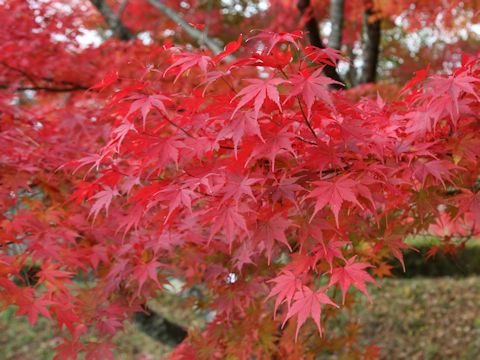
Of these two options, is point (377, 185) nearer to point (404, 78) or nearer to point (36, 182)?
point (36, 182)

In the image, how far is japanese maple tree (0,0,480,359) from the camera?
113cm

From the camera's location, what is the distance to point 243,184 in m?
1.12

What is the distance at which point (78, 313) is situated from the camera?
1.79 metres

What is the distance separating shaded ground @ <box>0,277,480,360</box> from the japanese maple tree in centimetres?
326

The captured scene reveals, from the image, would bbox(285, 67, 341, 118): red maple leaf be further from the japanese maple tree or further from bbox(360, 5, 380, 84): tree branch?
bbox(360, 5, 380, 84): tree branch

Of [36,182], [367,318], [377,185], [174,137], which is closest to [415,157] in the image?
[377,185]

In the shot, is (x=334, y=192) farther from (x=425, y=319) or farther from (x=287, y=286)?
(x=425, y=319)

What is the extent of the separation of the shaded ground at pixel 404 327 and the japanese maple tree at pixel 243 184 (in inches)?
129

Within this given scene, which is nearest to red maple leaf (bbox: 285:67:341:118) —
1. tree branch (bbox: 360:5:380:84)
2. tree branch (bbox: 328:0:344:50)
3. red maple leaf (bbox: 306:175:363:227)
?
red maple leaf (bbox: 306:175:363:227)

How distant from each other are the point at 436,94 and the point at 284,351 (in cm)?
194

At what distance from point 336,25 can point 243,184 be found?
9.65 feet

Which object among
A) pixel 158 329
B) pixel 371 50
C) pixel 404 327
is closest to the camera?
pixel 158 329

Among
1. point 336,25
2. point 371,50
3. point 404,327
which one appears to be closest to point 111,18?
point 336,25

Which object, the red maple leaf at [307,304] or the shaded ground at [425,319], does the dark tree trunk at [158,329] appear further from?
the shaded ground at [425,319]
